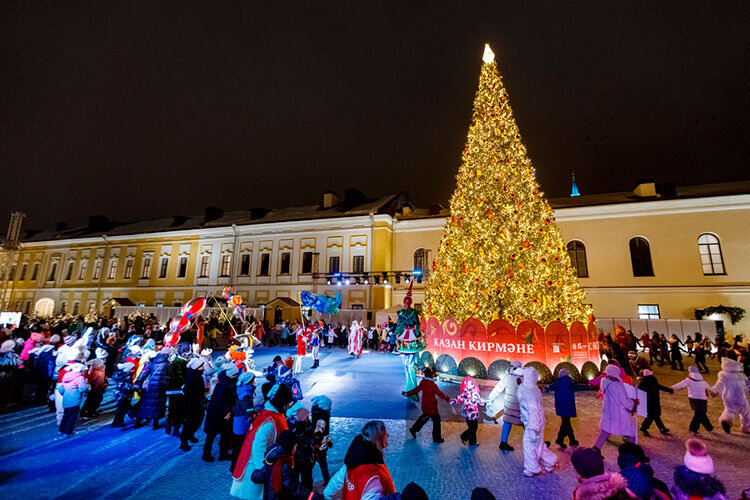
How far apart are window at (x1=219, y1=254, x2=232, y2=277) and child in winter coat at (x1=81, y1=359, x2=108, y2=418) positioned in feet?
80.8

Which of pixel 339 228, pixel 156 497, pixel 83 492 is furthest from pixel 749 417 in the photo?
pixel 339 228

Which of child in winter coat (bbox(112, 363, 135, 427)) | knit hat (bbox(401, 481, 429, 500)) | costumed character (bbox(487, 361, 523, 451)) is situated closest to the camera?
knit hat (bbox(401, 481, 429, 500))

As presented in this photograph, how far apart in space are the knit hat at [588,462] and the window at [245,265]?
30.8 meters

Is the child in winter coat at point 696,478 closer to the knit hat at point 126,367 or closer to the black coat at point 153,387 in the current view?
the black coat at point 153,387

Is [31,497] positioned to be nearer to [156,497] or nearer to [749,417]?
[156,497]

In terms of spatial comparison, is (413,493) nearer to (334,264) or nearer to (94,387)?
(94,387)

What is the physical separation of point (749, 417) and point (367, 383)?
28.9ft

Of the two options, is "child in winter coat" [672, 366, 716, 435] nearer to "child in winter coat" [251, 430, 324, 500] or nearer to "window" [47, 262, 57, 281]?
"child in winter coat" [251, 430, 324, 500]

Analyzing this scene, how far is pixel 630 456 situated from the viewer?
9.23 ft

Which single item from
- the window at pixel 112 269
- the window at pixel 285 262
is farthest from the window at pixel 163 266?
the window at pixel 285 262

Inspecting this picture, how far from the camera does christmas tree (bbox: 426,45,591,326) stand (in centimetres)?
1049

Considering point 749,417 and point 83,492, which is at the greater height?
point 749,417

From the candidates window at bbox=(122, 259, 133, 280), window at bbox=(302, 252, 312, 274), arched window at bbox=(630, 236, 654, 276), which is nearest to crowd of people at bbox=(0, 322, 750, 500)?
arched window at bbox=(630, 236, 654, 276)

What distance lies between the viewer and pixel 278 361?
6379 mm
